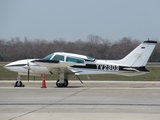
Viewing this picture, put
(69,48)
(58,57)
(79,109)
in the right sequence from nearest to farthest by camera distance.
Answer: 1. (79,109)
2. (58,57)
3. (69,48)

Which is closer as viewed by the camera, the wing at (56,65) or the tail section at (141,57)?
the wing at (56,65)

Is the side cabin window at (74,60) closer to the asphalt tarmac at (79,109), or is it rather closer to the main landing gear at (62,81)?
the main landing gear at (62,81)

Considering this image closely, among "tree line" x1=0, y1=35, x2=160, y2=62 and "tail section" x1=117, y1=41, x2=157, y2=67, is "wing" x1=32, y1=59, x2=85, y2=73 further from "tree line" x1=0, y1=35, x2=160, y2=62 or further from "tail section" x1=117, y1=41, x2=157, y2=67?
"tree line" x1=0, y1=35, x2=160, y2=62

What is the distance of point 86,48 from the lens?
68375 mm

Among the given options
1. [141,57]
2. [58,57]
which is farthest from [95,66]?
[141,57]

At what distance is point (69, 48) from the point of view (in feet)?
222

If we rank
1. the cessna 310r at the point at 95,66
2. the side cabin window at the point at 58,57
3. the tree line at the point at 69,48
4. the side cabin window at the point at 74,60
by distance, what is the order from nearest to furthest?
the side cabin window at the point at 58,57 → the side cabin window at the point at 74,60 → the cessna 310r at the point at 95,66 → the tree line at the point at 69,48

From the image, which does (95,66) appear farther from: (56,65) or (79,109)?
(79,109)

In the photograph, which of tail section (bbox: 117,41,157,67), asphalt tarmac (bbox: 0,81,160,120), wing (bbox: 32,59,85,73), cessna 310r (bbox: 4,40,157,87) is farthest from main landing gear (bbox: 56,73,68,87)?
asphalt tarmac (bbox: 0,81,160,120)

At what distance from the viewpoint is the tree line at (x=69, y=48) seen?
5816 cm

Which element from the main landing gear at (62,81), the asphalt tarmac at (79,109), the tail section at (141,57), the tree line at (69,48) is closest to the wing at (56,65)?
the main landing gear at (62,81)

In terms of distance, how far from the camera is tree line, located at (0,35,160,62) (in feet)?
191
